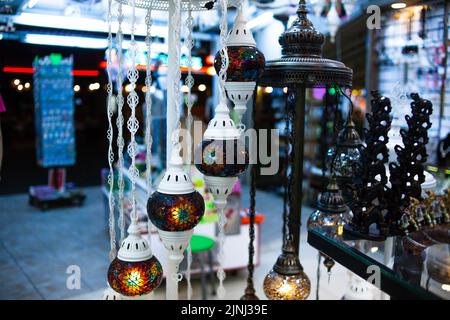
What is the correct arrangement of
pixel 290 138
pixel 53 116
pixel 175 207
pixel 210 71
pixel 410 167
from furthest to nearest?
1. pixel 210 71
2. pixel 53 116
3. pixel 290 138
4. pixel 410 167
5. pixel 175 207

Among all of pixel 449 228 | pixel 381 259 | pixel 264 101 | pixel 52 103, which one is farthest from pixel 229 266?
pixel 264 101

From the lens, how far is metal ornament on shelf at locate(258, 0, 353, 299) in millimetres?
1241

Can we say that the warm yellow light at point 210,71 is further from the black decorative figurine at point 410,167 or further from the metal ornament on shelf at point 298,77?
the black decorative figurine at point 410,167

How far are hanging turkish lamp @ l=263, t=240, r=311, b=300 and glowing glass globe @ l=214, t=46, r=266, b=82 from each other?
567mm

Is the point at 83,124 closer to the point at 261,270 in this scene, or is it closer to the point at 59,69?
the point at 59,69

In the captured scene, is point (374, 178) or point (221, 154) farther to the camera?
point (374, 178)

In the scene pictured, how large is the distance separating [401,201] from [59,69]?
551cm

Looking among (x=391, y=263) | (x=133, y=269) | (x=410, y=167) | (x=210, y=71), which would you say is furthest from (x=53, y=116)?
(x=391, y=263)

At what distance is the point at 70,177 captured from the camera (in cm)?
786

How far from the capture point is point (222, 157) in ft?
3.29

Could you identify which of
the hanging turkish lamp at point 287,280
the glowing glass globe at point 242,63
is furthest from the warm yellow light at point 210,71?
the glowing glass globe at point 242,63

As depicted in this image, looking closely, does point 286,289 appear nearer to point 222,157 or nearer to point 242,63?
point 222,157

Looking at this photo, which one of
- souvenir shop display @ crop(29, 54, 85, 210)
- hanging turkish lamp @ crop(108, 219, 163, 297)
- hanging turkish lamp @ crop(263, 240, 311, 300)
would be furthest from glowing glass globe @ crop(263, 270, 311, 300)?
souvenir shop display @ crop(29, 54, 85, 210)

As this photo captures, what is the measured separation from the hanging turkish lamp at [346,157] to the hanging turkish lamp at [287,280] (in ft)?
0.82
